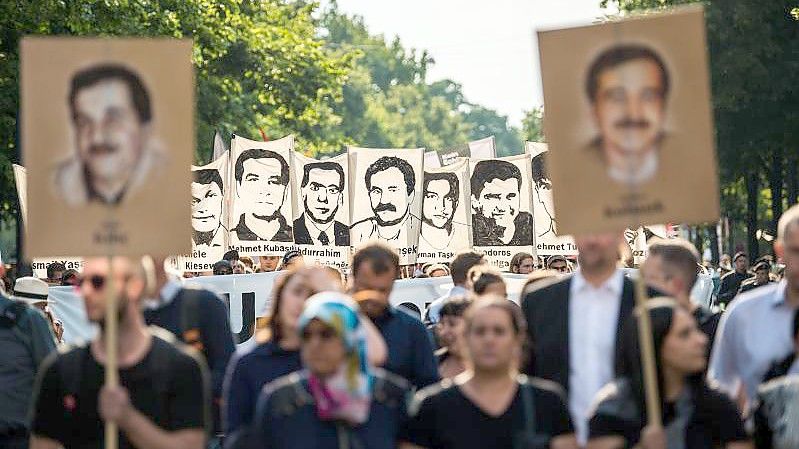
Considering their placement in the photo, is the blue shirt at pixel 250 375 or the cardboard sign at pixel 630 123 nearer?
the cardboard sign at pixel 630 123

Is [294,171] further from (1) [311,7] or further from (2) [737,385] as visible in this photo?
(1) [311,7]

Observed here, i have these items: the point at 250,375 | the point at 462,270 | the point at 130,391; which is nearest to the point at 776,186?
the point at 462,270

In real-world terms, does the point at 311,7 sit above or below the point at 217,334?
above

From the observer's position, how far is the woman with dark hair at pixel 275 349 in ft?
25.8

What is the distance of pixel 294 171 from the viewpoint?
21.9 metres

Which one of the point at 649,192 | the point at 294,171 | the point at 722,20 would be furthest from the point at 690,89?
the point at 722,20

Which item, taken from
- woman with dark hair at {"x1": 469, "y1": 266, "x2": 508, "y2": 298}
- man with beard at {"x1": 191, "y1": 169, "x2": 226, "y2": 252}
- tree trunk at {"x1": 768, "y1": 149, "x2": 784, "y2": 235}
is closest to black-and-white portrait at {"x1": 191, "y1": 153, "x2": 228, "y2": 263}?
man with beard at {"x1": 191, "y1": 169, "x2": 226, "y2": 252}

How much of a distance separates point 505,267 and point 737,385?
48.0ft

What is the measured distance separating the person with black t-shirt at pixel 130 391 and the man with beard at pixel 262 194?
14016 millimetres

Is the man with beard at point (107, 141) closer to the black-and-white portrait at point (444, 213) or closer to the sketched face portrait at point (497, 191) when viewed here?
the sketched face portrait at point (497, 191)

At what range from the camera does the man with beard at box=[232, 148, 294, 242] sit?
842 inches

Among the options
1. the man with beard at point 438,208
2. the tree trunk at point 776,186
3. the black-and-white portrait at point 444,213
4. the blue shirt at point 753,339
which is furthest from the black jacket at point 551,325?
the tree trunk at point 776,186

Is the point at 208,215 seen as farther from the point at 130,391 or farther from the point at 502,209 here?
the point at 130,391

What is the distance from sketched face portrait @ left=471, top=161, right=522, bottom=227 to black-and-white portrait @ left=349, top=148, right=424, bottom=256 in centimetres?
69
